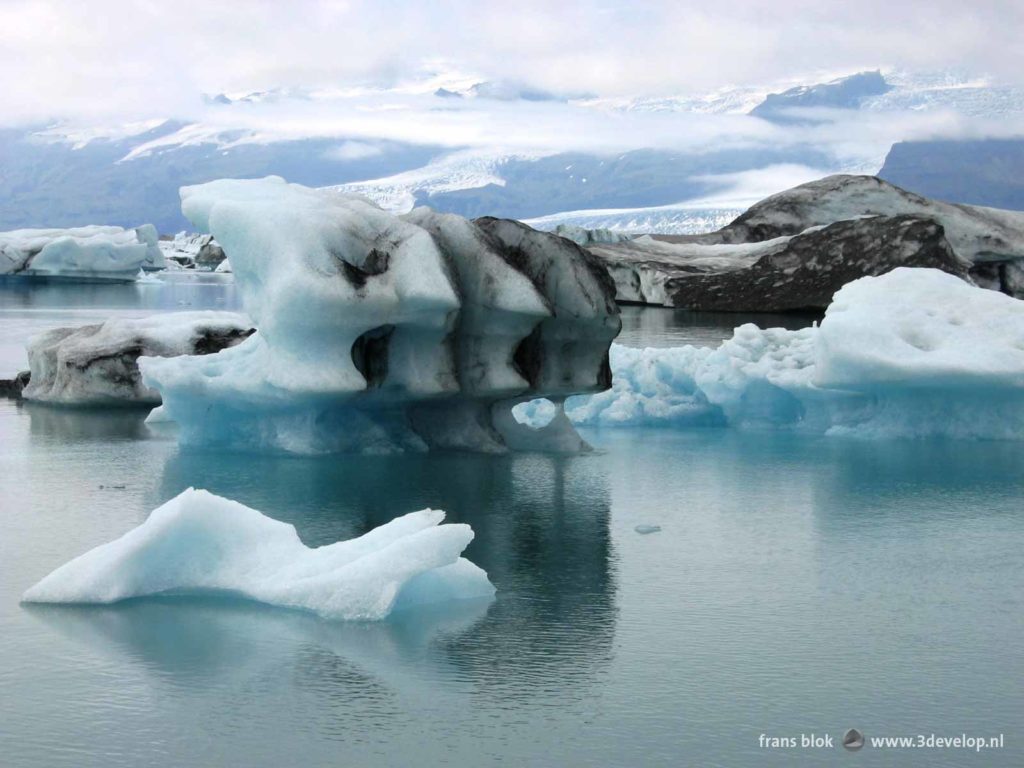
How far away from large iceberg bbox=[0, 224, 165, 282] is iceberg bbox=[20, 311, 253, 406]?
32780mm

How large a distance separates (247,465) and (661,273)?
27627 mm

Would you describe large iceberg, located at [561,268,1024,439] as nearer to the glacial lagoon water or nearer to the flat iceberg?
the glacial lagoon water

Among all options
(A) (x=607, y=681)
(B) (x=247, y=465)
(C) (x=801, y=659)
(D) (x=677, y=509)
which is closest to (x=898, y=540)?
(D) (x=677, y=509)

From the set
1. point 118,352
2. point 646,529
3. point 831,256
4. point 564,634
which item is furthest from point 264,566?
point 831,256

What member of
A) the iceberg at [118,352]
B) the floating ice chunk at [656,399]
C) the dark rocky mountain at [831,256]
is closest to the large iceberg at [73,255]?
the dark rocky mountain at [831,256]

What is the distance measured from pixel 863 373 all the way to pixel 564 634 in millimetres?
6888

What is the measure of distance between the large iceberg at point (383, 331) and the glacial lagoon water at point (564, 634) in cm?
72

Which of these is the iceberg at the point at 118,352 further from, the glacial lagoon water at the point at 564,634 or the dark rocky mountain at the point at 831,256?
the dark rocky mountain at the point at 831,256

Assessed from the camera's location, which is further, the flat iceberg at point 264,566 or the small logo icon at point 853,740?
the flat iceberg at point 264,566

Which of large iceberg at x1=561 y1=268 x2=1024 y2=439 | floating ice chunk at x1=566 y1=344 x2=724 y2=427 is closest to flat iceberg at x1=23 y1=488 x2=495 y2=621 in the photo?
large iceberg at x1=561 y1=268 x2=1024 y2=439

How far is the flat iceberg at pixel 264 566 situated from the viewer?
691cm

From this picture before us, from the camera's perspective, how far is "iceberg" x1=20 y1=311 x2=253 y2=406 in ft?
52.2

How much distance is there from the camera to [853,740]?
5574 mm

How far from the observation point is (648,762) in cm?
528
